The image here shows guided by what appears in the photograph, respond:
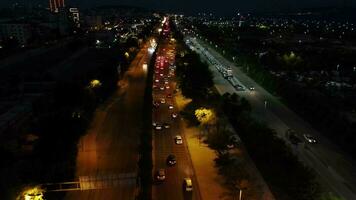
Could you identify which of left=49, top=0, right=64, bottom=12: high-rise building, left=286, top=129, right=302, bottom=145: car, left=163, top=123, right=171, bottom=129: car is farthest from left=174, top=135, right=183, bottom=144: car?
left=49, top=0, right=64, bottom=12: high-rise building

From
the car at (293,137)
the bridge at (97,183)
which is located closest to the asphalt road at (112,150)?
the bridge at (97,183)

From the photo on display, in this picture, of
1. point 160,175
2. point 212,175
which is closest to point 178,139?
point 212,175

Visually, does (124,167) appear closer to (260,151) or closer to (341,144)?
(260,151)

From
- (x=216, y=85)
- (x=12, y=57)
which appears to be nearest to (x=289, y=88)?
(x=216, y=85)

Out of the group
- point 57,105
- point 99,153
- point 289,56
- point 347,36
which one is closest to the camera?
point 99,153

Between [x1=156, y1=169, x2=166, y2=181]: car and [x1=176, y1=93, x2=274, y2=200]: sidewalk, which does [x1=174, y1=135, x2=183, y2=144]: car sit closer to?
[x1=176, y1=93, x2=274, y2=200]: sidewalk

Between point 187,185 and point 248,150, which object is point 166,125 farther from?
point 187,185

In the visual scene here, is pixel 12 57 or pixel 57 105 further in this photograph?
pixel 12 57
